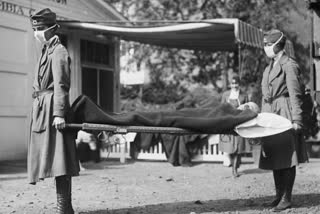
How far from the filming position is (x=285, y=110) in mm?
5867

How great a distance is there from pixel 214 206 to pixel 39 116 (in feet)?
7.99

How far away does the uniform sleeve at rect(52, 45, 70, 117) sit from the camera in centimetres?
518

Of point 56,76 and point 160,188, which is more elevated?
point 56,76

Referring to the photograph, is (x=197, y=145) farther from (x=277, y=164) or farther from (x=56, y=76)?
(x=56, y=76)

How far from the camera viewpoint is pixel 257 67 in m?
17.8

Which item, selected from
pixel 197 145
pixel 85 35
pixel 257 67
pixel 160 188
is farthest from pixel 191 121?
pixel 257 67

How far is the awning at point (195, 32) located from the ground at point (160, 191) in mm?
2985

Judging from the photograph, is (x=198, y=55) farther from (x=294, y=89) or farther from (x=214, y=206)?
(x=294, y=89)

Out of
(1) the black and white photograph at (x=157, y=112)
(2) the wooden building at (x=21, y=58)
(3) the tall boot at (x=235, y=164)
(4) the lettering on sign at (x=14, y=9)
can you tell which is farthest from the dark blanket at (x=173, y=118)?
(4) the lettering on sign at (x=14, y=9)

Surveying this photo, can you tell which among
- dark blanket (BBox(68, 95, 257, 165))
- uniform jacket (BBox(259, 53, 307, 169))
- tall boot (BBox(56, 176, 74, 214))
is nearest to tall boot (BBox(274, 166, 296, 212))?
uniform jacket (BBox(259, 53, 307, 169))

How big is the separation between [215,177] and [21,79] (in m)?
4.90

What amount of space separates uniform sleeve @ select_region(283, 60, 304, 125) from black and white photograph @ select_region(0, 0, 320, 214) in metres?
0.01

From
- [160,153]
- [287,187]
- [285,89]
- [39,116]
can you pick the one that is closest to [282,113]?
[285,89]

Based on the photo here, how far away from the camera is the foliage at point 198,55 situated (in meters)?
17.8
